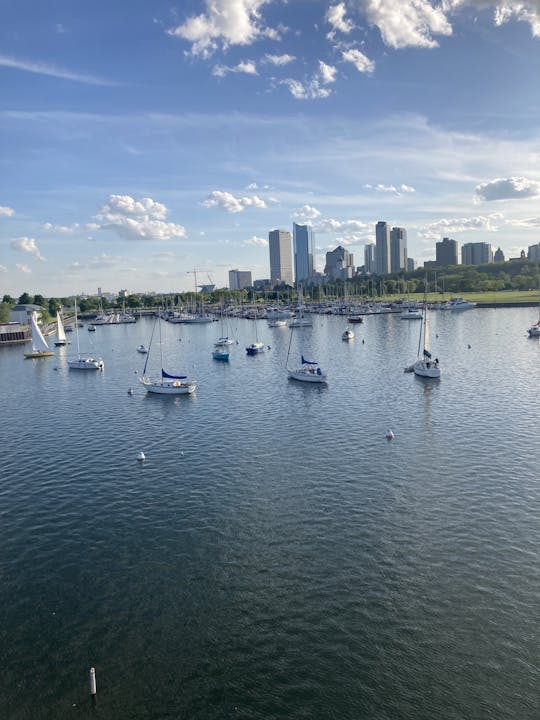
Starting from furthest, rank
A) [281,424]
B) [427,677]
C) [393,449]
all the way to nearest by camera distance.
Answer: [281,424], [393,449], [427,677]

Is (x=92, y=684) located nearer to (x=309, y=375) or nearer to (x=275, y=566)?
(x=275, y=566)

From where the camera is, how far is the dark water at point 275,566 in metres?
25.1

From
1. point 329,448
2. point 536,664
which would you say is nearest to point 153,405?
point 329,448

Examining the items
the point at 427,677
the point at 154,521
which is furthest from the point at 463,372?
the point at 427,677

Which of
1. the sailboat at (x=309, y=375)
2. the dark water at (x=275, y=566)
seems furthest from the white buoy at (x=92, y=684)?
the sailboat at (x=309, y=375)

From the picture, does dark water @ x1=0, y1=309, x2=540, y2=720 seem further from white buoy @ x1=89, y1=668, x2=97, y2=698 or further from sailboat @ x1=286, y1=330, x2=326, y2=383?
sailboat @ x1=286, y1=330, x2=326, y2=383

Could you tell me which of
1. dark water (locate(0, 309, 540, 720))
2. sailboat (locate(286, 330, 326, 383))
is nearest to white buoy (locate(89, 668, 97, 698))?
dark water (locate(0, 309, 540, 720))

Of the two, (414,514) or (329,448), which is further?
(329,448)

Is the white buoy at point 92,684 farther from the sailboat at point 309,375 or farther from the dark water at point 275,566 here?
the sailboat at point 309,375

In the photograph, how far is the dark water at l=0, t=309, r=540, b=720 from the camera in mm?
25125

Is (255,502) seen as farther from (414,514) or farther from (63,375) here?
(63,375)

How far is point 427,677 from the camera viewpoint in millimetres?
25266

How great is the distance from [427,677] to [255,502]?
2228 cm

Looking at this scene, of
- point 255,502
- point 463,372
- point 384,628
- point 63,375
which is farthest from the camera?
point 63,375
